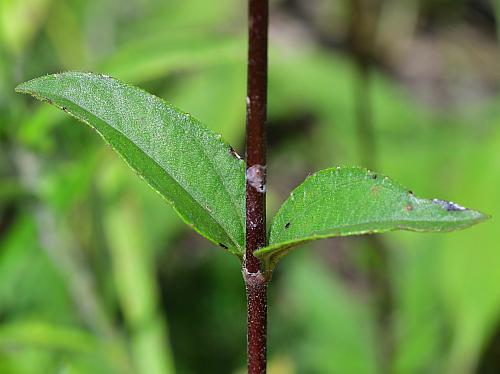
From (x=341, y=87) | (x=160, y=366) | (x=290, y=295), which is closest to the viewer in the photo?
(x=160, y=366)

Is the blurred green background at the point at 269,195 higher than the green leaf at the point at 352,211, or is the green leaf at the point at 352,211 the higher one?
the green leaf at the point at 352,211

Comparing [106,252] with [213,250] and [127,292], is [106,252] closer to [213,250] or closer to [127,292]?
[127,292]

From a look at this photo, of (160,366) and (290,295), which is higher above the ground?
(160,366)

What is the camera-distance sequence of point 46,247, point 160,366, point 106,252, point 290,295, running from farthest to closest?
→ point 290,295
point 106,252
point 160,366
point 46,247

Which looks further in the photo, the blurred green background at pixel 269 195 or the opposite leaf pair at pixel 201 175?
the blurred green background at pixel 269 195

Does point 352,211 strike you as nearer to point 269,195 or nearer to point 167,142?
point 167,142

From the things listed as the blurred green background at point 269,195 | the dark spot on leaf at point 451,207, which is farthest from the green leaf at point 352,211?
the blurred green background at point 269,195

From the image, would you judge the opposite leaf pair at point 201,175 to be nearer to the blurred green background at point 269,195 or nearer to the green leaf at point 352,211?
the green leaf at point 352,211

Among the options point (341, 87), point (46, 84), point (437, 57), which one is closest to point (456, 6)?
point (437, 57)
